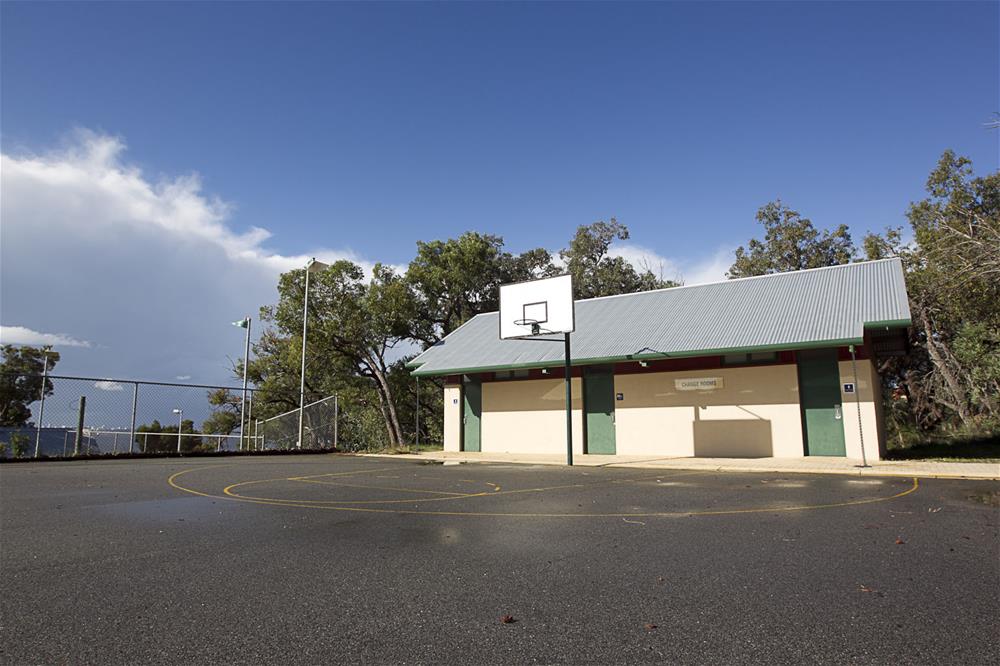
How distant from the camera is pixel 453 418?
25516 mm

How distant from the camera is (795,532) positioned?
6.71 m

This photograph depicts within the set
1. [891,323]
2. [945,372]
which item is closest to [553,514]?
[891,323]

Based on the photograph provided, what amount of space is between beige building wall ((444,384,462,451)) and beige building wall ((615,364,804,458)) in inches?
276

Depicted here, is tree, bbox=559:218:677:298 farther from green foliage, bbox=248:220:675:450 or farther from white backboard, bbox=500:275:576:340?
white backboard, bbox=500:275:576:340

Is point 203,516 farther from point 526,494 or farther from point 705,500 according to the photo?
point 705,500

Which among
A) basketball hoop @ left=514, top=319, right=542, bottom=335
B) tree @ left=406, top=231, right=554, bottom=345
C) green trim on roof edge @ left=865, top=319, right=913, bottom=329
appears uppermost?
tree @ left=406, top=231, right=554, bottom=345

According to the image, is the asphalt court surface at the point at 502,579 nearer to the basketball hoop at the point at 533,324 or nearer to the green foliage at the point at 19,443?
the green foliage at the point at 19,443

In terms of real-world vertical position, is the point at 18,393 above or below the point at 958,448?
above

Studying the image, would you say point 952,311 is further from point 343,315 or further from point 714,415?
point 343,315

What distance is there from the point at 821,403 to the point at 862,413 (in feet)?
3.69

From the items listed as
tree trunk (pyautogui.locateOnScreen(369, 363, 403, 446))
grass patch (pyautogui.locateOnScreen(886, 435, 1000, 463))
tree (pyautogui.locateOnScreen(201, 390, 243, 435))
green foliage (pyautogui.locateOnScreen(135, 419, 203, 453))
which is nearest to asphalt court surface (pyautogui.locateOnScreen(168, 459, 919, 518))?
green foliage (pyautogui.locateOnScreen(135, 419, 203, 453))

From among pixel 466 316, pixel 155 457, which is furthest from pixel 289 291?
pixel 155 457

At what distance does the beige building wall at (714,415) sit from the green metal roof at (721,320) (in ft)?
4.08

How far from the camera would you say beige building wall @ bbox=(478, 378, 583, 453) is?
73.9ft
